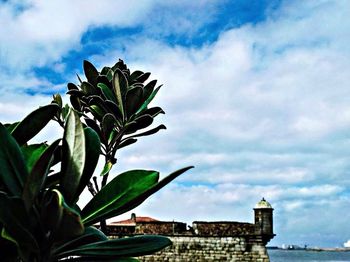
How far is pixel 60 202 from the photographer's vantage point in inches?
62.6

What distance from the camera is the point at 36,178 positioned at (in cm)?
165

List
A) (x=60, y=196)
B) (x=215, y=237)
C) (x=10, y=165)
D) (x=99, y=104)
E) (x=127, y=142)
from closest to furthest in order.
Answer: (x=60, y=196), (x=10, y=165), (x=99, y=104), (x=127, y=142), (x=215, y=237)

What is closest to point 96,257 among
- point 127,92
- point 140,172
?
point 140,172

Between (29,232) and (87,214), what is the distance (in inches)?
11.3

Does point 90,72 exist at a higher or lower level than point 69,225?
higher

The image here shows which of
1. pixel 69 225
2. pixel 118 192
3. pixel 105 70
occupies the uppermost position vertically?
pixel 105 70

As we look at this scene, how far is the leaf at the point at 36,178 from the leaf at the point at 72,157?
16cm

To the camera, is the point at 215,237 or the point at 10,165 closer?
the point at 10,165

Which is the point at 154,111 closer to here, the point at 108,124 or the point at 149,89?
the point at 149,89

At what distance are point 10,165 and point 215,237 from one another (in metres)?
15.9

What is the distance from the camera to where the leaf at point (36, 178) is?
164 cm

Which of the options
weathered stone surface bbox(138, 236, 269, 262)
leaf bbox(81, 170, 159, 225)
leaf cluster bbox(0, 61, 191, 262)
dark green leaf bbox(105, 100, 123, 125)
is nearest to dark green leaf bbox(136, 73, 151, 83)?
dark green leaf bbox(105, 100, 123, 125)

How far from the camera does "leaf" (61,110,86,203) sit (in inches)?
72.1

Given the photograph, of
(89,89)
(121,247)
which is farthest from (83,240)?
(89,89)
